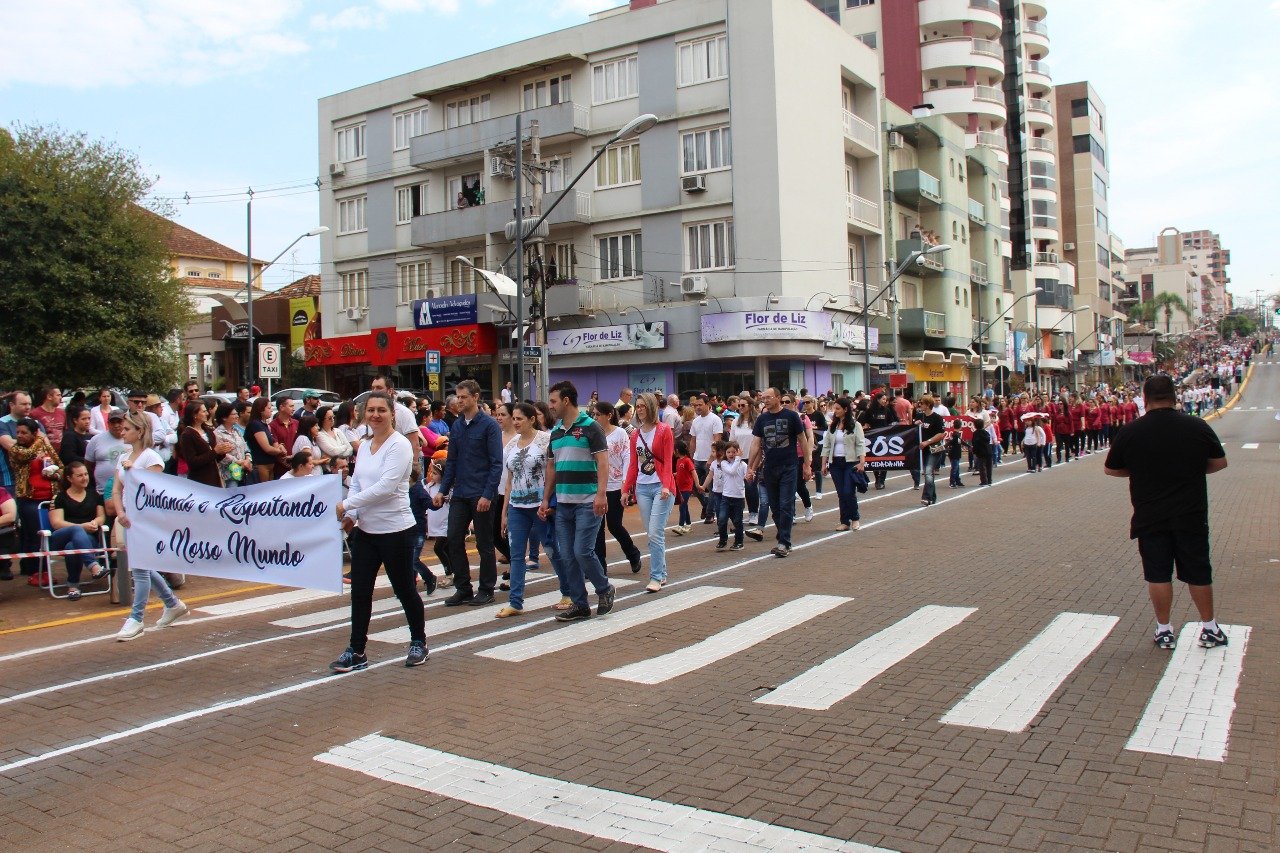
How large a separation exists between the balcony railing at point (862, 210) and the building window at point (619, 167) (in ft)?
27.5

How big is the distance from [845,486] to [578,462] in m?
6.51

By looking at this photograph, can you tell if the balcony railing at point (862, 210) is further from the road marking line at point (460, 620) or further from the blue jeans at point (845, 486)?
the road marking line at point (460, 620)

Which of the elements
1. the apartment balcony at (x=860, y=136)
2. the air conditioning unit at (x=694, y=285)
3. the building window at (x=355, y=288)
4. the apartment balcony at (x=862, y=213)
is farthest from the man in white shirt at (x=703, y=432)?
the building window at (x=355, y=288)

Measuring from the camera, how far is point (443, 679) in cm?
709

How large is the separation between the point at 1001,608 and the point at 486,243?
3383 centimetres

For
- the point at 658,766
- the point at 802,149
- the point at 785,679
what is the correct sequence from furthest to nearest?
1. the point at 802,149
2. the point at 785,679
3. the point at 658,766

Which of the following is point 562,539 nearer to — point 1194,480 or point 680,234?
point 1194,480

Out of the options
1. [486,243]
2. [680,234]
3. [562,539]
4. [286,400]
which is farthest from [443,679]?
[486,243]

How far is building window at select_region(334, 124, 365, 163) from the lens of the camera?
45.8 metres

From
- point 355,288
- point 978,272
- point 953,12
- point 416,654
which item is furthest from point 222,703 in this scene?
point 953,12

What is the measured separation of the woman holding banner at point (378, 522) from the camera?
7.18 metres

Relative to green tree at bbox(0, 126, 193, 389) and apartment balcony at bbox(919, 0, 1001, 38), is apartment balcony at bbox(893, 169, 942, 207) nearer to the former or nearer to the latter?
apartment balcony at bbox(919, 0, 1001, 38)

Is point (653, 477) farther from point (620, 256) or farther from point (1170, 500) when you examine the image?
point (620, 256)

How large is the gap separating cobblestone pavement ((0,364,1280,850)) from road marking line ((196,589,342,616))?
0.06 metres
